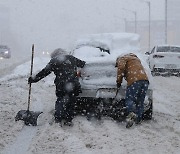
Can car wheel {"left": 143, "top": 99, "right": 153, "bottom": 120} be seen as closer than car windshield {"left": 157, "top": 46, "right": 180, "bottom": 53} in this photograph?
Yes

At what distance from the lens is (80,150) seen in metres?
5.97

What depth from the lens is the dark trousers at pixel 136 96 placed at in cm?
770

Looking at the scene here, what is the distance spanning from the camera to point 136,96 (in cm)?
779

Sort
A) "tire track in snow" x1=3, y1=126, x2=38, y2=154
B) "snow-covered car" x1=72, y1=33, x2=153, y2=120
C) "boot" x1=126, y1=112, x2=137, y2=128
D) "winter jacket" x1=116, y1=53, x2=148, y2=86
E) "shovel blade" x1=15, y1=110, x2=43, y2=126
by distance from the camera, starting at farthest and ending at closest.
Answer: "snow-covered car" x1=72, y1=33, x2=153, y2=120
"shovel blade" x1=15, y1=110, x2=43, y2=126
"winter jacket" x1=116, y1=53, x2=148, y2=86
"boot" x1=126, y1=112, x2=137, y2=128
"tire track in snow" x1=3, y1=126, x2=38, y2=154

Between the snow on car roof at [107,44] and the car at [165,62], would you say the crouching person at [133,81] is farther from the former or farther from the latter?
Answer: the car at [165,62]

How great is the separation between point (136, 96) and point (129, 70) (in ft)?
1.54

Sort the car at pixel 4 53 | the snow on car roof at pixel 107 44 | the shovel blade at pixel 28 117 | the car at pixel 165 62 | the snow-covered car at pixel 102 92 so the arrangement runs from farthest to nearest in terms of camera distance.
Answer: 1. the car at pixel 4 53
2. the car at pixel 165 62
3. the snow on car roof at pixel 107 44
4. the snow-covered car at pixel 102 92
5. the shovel blade at pixel 28 117

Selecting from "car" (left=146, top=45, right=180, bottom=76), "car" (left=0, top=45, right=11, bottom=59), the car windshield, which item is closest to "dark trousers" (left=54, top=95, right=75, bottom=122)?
"car" (left=146, top=45, right=180, bottom=76)

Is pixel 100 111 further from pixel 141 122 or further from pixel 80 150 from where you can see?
pixel 80 150

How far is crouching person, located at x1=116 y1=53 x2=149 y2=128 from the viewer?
769 cm

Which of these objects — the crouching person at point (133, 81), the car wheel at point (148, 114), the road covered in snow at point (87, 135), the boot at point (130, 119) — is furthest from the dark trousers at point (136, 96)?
the car wheel at point (148, 114)

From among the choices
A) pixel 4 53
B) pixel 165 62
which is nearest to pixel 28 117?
pixel 165 62

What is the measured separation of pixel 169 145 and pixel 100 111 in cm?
218

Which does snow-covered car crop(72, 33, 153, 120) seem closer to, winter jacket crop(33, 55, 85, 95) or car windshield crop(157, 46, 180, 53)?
winter jacket crop(33, 55, 85, 95)
